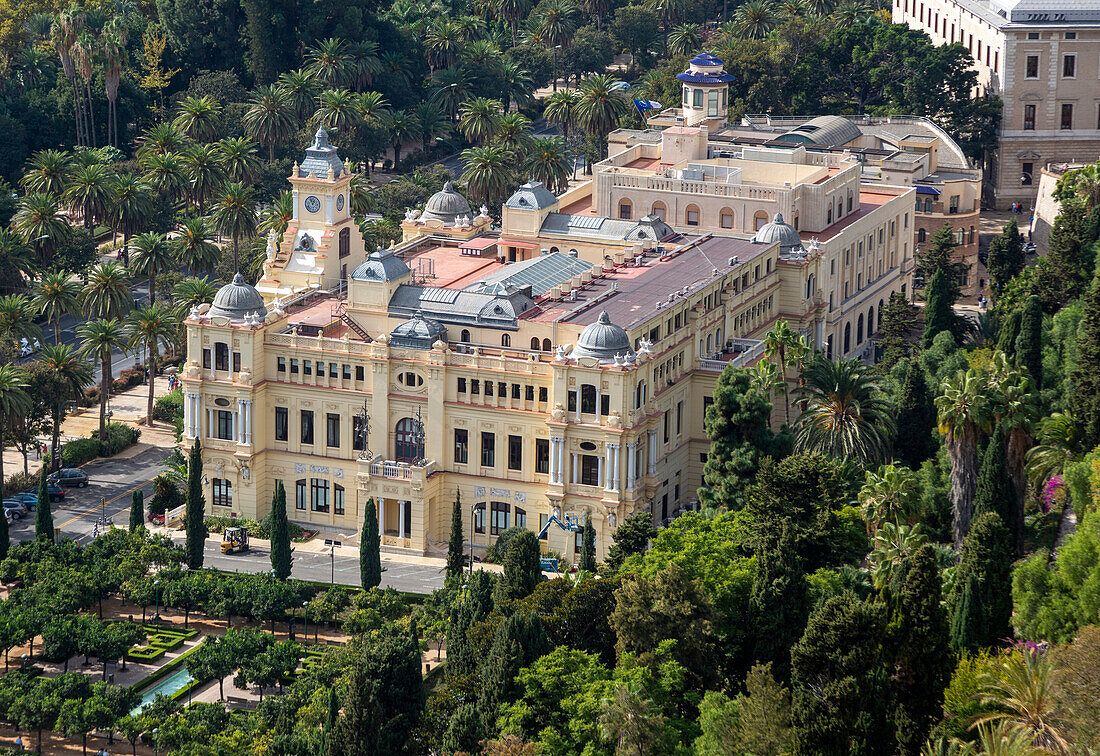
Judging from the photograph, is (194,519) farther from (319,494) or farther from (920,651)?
(920,651)

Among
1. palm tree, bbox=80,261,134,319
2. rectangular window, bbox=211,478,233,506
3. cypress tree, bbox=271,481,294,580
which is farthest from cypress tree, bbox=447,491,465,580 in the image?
palm tree, bbox=80,261,134,319

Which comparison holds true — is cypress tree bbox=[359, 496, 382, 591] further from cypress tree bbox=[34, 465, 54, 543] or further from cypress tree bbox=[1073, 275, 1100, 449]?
cypress tree bbox=[1073, 275, 1100, 449]

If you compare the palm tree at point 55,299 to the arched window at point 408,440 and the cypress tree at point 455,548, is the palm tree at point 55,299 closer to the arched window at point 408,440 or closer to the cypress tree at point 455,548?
the arched window at point 408,440

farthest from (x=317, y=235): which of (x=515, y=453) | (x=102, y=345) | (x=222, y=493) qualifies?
(x=515, y=453)

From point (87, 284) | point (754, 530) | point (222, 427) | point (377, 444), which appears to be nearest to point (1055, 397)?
point (754, 530)

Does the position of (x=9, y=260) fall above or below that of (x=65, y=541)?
above

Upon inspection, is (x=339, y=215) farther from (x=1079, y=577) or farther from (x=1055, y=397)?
(x=1079, y=577)

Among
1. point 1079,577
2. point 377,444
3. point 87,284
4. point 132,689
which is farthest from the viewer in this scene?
point 87,284

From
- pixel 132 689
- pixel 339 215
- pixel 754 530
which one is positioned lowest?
pixel 132 689
